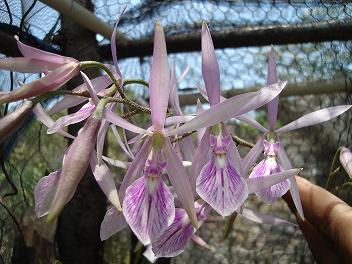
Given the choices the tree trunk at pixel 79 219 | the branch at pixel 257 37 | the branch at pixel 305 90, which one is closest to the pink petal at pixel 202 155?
the tree trunk at pixel 79 219

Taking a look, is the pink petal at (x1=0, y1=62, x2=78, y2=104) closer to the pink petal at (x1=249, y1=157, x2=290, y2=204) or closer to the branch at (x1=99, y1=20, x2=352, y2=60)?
the pink petal at (x1=249, y1=157, x2=290, y2=204)

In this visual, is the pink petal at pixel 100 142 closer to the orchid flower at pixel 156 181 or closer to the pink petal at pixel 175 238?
the orchid flower at pixel 156 181

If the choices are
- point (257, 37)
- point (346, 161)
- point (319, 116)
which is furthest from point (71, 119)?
point (257, 37)

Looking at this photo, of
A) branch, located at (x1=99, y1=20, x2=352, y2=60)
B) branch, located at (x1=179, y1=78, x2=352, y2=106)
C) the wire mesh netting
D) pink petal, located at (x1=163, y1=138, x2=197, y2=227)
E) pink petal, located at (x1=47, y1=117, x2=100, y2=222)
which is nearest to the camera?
pink petal, located at (x1=47, y1=117, x2=100, y2=222)

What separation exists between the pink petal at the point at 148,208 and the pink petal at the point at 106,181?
2 centimetres

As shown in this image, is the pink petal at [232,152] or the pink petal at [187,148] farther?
the pink petal at [187,148]

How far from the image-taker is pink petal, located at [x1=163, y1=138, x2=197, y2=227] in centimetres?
51

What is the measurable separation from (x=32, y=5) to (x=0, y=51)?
5.9 inches

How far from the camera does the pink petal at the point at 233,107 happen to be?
480 mm

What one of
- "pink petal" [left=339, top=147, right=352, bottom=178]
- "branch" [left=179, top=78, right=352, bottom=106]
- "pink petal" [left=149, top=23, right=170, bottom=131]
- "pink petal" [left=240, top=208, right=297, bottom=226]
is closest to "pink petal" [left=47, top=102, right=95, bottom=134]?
"pink petal" [left=149, top=23, right=170, bottom=131]

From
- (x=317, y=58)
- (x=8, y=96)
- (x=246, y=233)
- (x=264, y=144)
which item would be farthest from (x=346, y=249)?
(x=246, y=233)

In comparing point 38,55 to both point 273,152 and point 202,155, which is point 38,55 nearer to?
point 202,155

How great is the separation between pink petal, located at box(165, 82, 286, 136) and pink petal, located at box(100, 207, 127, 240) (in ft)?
0.49

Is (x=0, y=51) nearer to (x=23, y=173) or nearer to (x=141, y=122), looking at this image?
(x=23, y=173)
